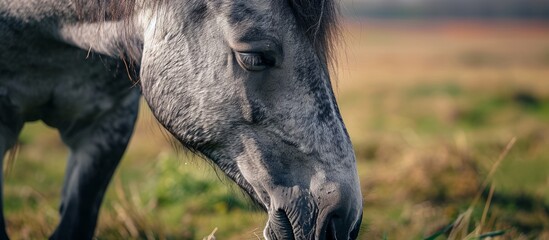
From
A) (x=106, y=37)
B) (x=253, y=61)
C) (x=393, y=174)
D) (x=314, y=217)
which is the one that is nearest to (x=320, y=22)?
(x=253, y=61)

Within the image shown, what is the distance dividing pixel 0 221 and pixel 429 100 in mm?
9198

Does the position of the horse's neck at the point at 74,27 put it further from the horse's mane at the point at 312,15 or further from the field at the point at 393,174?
the field at the point at 393,174

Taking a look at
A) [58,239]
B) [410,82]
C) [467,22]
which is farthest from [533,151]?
[467,22]

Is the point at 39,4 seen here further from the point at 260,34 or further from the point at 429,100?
the point at 429,100

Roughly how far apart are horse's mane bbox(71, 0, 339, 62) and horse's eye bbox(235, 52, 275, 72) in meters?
0.18

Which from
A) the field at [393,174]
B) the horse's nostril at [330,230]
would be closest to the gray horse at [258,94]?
the horse's nostril at [330,230]

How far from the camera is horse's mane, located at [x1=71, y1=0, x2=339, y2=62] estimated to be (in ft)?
7.97

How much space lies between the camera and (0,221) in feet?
10.1

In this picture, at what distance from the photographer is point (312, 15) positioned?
2434mm

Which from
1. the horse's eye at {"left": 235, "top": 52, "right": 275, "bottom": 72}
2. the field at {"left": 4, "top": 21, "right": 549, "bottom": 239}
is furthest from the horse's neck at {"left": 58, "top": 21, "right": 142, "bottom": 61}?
the horse's eye at {"left": 235, "top": 52, "right": 275, "bottom": 72}

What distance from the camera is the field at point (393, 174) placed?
4.10m

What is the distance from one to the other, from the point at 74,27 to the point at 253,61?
3.23 feet

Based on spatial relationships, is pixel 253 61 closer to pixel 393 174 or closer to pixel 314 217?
pixel 314 217

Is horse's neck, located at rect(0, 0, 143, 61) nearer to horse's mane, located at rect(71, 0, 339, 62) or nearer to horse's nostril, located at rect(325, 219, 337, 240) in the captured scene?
horse's mane, located at rect(71, 0, 339, 62)
